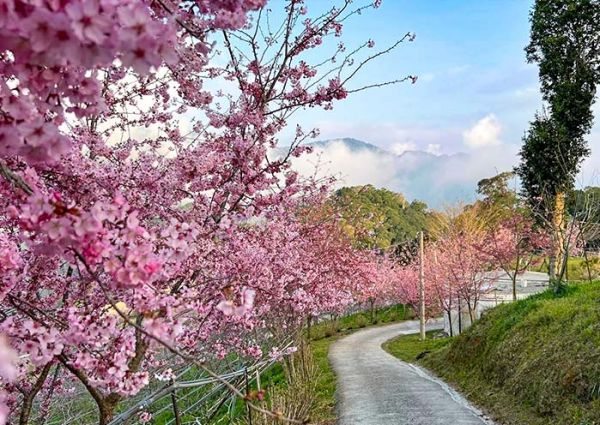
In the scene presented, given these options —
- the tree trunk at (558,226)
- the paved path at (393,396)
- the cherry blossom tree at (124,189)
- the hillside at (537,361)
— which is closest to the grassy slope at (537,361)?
the hillside at (537,361)

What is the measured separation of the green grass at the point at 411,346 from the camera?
758 inches

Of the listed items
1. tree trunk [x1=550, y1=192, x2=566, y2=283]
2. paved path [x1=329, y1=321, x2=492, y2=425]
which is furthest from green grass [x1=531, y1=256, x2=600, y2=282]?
paved path [x1=329, y1=321, x2=492, y2=425]

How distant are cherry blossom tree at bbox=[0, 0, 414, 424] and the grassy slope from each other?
4352 millimetres

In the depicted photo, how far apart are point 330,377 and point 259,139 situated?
11.5 metres

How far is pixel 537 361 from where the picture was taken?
9555 millimetres

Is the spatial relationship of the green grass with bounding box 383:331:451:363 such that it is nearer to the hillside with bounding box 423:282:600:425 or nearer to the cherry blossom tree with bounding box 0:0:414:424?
the hillside with bounding box 423:282:600:425

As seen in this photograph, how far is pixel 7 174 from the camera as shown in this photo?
1739 millimetres

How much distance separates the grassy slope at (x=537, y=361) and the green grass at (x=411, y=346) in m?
5.13

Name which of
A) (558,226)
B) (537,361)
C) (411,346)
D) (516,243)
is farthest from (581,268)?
(537,361)

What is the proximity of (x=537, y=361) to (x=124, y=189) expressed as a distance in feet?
26.4

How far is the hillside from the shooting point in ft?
26.2

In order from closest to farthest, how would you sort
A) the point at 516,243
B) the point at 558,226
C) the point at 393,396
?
the point at 393,396 < the point at 558,226 < the point at 516,243

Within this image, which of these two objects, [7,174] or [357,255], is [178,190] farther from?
[357,255]

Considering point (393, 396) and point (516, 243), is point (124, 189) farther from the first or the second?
point (516, 243)
